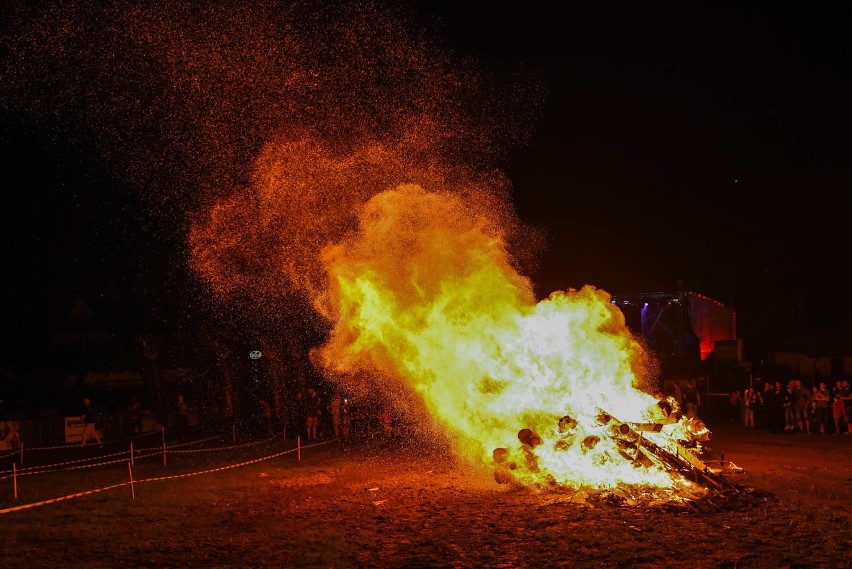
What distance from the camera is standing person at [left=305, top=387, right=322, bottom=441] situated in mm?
18938

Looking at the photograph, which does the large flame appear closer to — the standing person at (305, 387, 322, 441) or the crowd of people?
the standing person at (305, 387, 322, 441)

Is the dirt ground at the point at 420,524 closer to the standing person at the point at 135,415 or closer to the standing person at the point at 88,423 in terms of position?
the standing person at the point at 88,423

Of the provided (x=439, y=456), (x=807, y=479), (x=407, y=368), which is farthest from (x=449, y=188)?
(x=807, y=479)

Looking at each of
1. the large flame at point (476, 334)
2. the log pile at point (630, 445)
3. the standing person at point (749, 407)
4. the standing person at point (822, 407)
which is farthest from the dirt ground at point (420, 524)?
the standing person at point (749, 407)

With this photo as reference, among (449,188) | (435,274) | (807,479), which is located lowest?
(807,479)

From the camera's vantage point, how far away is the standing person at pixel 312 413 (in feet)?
62.1

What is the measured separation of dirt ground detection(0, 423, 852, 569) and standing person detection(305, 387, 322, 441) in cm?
574

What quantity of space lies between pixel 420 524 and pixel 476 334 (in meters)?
4.25

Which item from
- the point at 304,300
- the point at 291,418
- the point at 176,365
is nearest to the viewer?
the point at 291,418

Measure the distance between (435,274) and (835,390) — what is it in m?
12.0

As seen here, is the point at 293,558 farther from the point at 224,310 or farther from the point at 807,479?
the point at 224,310

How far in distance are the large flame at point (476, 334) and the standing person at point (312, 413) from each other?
5.21m

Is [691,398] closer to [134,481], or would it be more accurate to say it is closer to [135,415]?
[134,481]

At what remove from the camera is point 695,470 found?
416 inches
